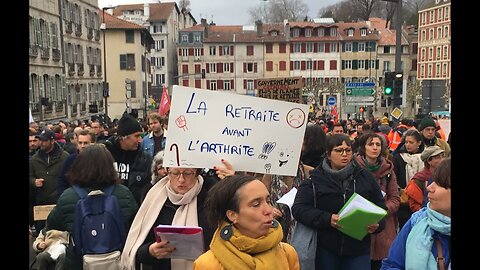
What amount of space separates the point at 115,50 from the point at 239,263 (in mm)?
52951

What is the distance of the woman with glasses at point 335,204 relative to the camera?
452cm

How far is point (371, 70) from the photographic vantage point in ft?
247

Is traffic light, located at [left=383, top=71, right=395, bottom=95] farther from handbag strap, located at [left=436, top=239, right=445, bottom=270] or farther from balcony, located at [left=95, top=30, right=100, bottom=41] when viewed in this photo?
balcony, located at [left=95, top=30, right=100, bottom=41]

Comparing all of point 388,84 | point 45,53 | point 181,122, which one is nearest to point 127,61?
point 45,53

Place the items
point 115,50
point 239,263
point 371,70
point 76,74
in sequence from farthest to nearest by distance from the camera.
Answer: point 371,70
point 115,50
point 76,74
point 239,263

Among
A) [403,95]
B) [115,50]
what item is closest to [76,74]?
[115,50]

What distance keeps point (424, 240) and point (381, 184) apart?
264cm

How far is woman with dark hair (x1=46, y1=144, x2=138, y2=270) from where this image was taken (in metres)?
4.14

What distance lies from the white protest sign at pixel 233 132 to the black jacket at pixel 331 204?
A: 35 cm

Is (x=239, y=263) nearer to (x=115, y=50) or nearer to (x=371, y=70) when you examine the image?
(x=115, y=50)

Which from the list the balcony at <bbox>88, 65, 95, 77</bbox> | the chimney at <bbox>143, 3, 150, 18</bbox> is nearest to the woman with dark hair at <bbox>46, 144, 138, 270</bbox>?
the balcony at <bbox>88, 65, 95, 77</bbox>

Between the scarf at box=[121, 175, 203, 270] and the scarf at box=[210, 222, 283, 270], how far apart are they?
0.99 meters
